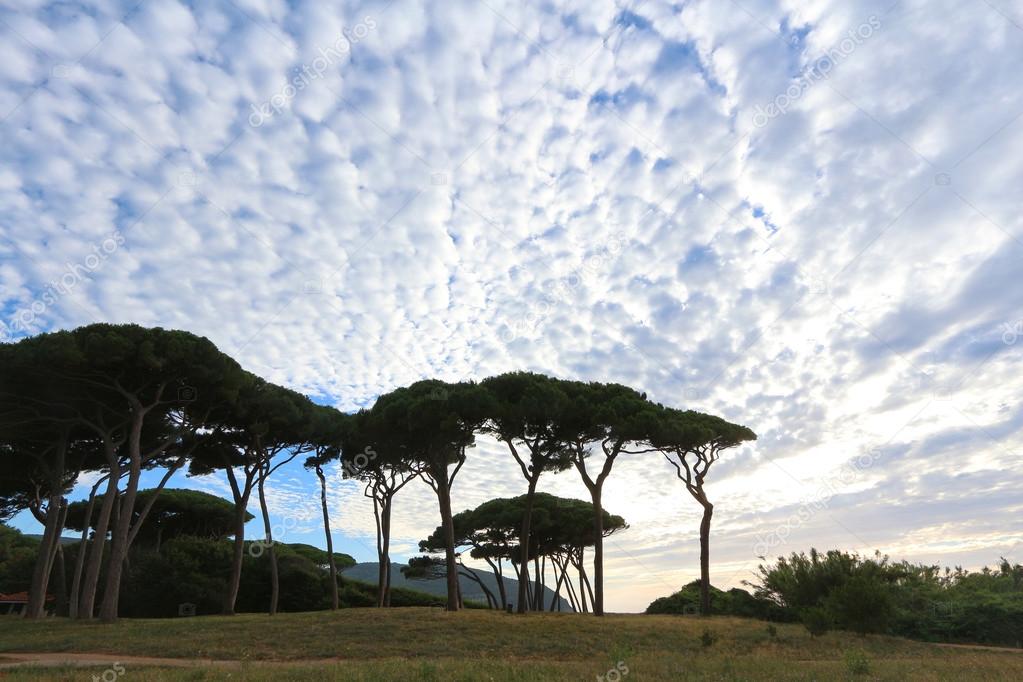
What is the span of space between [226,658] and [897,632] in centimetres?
2509

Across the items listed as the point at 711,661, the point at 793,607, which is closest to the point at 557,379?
the point at 793,607

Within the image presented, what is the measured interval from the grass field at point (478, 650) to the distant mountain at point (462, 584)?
1816 centimetres

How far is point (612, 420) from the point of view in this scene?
30.2m

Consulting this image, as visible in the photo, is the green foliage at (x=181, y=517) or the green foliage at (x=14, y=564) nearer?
the green foliage at (x=181, y=517)

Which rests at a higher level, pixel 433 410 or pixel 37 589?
pixel 433 410

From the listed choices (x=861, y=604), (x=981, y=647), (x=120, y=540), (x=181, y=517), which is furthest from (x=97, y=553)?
(x=981, y=647)

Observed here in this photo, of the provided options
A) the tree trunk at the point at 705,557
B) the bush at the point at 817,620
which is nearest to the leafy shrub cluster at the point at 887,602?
the bush at the point at 817,620

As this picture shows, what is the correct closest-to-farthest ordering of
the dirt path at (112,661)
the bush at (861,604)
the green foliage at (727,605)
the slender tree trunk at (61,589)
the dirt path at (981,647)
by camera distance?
1. the dirt path at (112,661)
2. the bush at (861,604)
3. the dirt path at (981,647)
4. the green foliage at (727,605)
5. the slender tree trunk at (61,589)

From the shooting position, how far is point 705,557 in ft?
103

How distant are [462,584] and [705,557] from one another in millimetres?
29014

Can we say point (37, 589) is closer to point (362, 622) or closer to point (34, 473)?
point (34, 473)

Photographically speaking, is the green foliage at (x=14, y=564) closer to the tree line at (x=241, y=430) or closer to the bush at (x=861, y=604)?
the tree line at (x=241, y=430)

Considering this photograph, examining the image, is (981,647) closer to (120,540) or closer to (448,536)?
(448,536)

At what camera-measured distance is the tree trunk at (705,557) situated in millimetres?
30906
